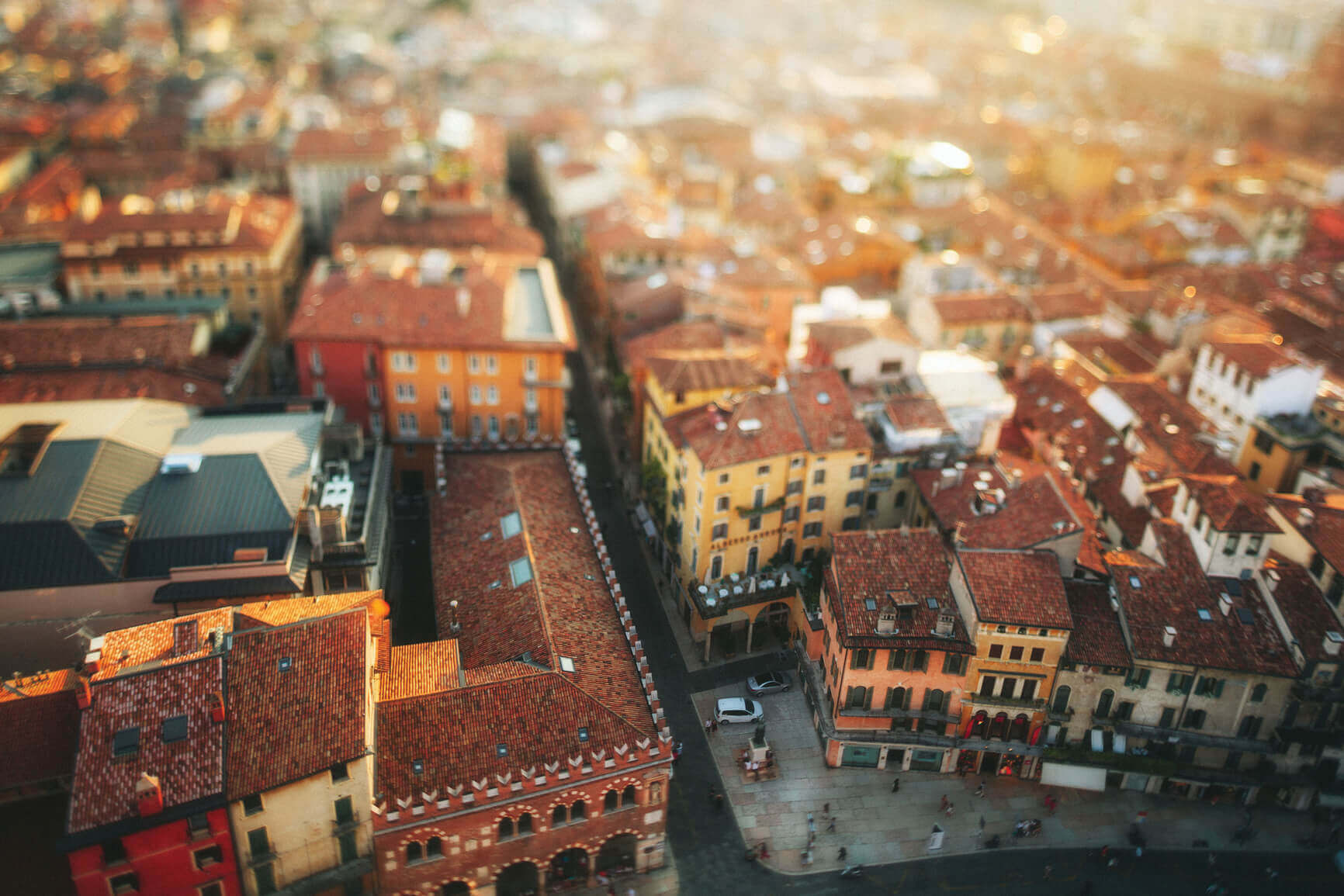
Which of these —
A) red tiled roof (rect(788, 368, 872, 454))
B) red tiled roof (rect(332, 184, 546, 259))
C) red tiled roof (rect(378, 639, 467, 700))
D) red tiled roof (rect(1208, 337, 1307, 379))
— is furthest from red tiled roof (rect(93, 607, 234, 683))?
red tiled roof (rect(1208, 337, 1307, 379))

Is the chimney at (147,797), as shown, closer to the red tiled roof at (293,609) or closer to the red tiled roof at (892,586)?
the red tiled roof at (293,609)

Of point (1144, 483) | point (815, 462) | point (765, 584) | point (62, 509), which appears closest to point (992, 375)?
point (1144, 483)

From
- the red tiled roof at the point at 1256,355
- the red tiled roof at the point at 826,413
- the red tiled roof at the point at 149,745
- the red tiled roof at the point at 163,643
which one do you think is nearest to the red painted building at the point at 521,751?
the red tiled roof at the point at 149,745

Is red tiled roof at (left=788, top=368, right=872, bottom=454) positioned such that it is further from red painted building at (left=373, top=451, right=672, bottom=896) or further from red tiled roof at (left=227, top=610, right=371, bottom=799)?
red tiled roof at (left=227, top=610, right=371, bottom=799)

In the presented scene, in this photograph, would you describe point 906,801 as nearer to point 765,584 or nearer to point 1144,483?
point 765,584

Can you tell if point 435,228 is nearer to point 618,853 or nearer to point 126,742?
point 618,853
